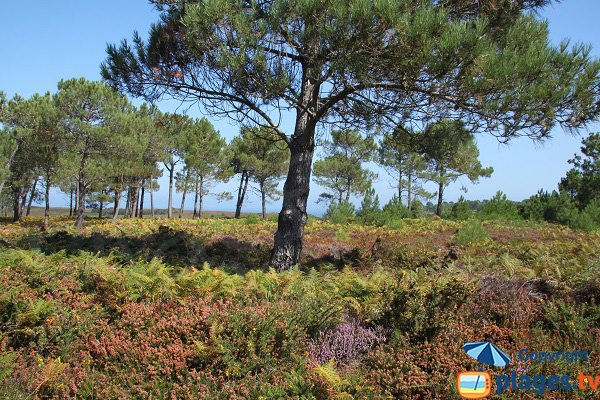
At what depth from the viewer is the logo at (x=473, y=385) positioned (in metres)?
2.62

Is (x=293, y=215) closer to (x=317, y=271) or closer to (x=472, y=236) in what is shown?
(x=317, y=271)

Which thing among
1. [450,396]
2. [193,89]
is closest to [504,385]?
[450,396]

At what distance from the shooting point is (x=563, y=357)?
324 centimetres

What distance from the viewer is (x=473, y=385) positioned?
270 centimetres

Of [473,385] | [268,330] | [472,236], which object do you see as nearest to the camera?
[473,385]

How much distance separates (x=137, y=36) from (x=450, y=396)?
7.40m

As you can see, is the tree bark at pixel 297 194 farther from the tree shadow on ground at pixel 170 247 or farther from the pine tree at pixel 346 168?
the pine tree at pixel 346 168

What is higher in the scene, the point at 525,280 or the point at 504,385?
the point at 525,280

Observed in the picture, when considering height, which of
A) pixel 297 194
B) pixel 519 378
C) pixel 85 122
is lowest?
pixel 519 378

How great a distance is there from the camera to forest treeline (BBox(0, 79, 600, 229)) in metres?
16.3

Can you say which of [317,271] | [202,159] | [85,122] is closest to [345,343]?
[317,271]

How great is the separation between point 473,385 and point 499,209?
19.4 m

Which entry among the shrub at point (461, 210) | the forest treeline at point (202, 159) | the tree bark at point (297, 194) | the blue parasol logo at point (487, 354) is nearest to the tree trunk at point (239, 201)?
the forest treeline at point (202, 159)

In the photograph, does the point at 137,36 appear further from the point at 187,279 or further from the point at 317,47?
the point at 187,279
